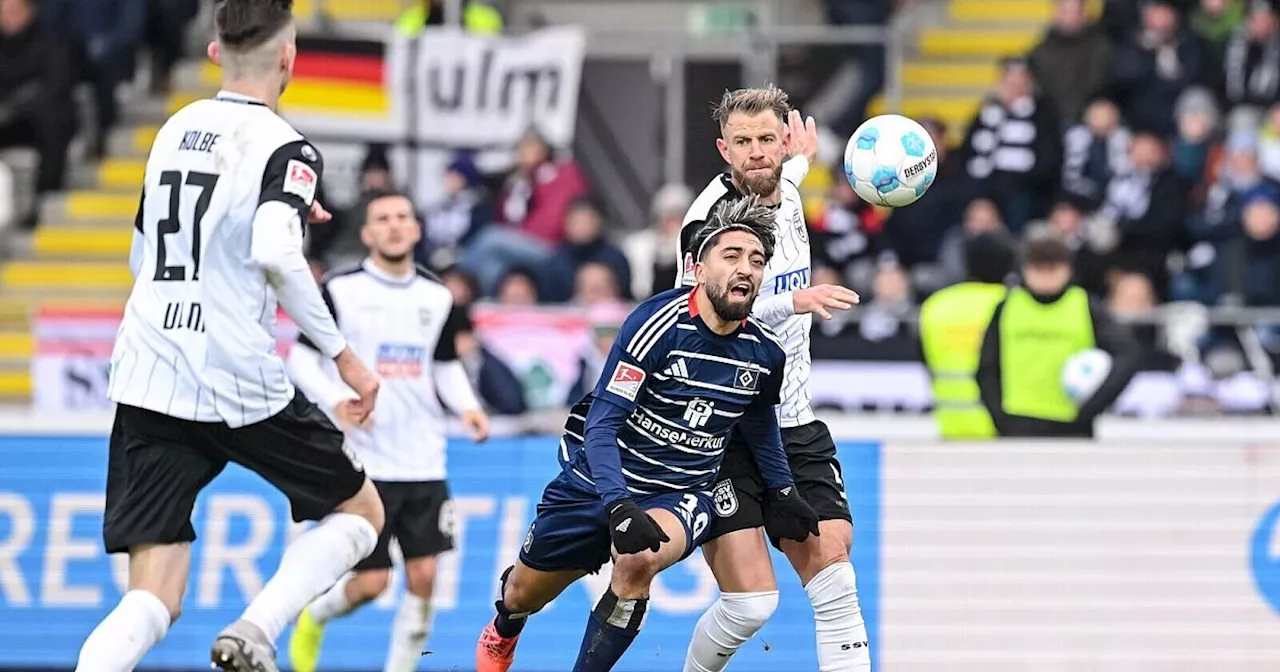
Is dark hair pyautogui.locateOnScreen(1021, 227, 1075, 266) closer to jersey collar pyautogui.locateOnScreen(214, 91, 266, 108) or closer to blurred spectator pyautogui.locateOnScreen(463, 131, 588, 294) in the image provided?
jersey collar pyautogui.locateOnScreen(214, 91, 266, 108)

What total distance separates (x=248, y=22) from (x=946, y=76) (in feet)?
40.0

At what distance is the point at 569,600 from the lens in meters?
10.4

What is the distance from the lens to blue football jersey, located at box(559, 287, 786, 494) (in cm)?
716

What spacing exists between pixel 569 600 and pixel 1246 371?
18.2 feet

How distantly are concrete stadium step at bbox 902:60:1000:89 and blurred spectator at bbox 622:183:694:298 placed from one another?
2.36m

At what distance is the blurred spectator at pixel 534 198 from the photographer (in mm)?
15414

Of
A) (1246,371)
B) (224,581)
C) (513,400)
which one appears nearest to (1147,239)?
(1246,371)

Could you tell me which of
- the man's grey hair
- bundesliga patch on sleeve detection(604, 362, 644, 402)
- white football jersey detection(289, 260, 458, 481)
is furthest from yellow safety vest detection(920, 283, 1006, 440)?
bundesliga patch on sleeve detection(604, 362, 644, 402)

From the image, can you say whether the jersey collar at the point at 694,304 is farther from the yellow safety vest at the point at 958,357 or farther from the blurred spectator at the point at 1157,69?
the blurred spectator at the point at 1157,69

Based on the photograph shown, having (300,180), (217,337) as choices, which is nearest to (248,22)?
(300,180)

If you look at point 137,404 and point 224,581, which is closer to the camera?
point 137,404

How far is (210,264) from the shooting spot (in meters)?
6.57

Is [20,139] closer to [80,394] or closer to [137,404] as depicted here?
[80,394]

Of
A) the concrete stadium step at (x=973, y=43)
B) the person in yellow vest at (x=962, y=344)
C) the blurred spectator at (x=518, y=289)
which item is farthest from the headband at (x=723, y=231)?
the concrete stadium step at (x=973, y=43)
